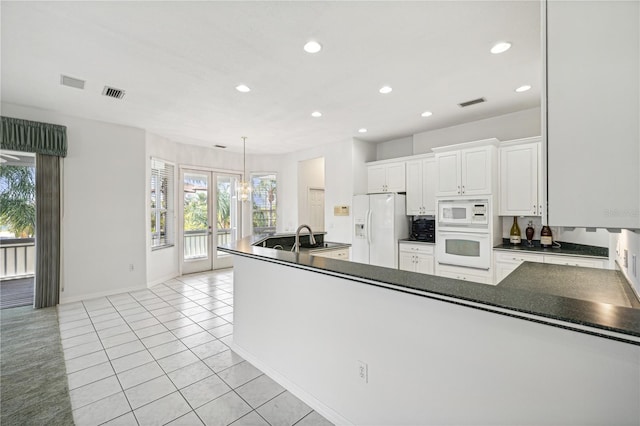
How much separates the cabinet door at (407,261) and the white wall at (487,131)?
1.84 m

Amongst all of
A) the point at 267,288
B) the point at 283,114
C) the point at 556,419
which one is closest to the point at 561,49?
the point at 556,419

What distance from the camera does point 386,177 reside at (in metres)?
5.34

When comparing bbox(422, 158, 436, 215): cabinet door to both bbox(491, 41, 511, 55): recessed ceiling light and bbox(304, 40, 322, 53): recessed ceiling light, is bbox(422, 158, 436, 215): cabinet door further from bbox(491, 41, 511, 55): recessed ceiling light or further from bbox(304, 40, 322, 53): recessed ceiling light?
bbox(304, 40, 322, 53): recessed ceiling light

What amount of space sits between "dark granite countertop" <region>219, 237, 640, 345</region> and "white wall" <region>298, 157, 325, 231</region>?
505 cm

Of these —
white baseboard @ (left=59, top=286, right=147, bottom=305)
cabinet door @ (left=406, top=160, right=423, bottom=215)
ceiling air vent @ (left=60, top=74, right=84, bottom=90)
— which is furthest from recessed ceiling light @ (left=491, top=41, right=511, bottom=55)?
white baseboard @ (left=59, top=286, right=147, bottom=305)

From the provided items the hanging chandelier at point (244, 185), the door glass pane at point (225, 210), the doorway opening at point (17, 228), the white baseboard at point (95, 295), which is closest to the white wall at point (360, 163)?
the hanging chandelier at point (244, 185)

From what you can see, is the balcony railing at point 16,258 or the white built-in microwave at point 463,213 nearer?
the white built-in microwave at point 463,213

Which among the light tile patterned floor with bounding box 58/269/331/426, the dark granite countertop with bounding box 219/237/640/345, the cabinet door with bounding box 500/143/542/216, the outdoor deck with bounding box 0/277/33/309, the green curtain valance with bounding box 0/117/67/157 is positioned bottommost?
the light tile patterned floor with bounding box 58/269/331/426

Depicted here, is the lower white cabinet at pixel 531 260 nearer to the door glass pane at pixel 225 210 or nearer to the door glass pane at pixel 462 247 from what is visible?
the door glass pane at pixel 462 247

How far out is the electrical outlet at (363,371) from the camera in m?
1.59

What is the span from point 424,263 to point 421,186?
1296 mm

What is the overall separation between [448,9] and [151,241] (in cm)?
546

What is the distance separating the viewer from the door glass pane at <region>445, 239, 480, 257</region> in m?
3.93

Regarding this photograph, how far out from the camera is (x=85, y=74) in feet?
9.50
